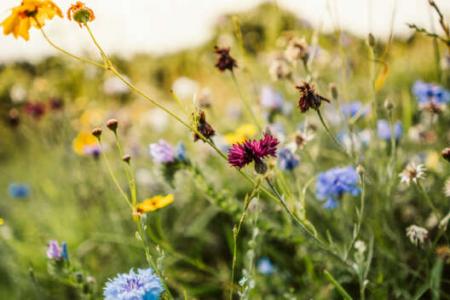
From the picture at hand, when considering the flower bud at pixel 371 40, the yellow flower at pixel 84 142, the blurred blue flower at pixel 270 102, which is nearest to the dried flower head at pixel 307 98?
the flower bud at pixel 371 40

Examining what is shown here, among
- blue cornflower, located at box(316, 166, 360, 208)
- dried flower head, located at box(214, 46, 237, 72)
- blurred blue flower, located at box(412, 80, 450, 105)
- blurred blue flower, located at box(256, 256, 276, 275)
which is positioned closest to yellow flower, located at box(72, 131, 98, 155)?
blurred blue flower, located at box(256, 256, 276, 275)

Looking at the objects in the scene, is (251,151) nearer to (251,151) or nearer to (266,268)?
(251,151)

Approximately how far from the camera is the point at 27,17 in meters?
0.86

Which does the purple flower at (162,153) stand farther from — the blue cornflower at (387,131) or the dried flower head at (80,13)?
the blue cornflower at (387,131)

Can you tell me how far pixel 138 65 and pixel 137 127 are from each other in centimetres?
565

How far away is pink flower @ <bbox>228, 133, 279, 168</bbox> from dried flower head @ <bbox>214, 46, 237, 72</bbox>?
1.39ft

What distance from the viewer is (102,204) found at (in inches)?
86.3

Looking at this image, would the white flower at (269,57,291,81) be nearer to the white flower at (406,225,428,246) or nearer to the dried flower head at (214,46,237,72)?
the dried flower head at (214,46,237,72)

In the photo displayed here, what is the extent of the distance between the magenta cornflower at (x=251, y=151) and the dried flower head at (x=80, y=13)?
0.37m

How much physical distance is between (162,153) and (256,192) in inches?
11.9

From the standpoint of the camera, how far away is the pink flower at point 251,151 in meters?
0.80

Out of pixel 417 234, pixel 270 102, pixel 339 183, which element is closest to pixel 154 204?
pixel 339 183

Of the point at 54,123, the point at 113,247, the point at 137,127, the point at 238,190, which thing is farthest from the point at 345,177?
the point at 137,127

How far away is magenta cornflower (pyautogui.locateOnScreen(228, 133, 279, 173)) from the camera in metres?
0.80
